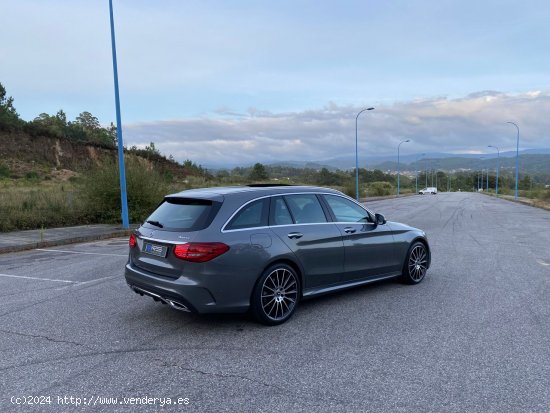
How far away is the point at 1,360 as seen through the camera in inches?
173

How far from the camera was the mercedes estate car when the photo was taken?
4.89 m

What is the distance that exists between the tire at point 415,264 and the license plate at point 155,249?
389 centimetres

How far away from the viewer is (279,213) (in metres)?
5.65

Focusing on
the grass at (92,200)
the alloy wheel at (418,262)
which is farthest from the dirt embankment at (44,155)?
the alloy wheel at (418,262)

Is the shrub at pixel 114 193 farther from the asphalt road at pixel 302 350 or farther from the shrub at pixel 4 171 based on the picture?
the shrub at pixel 4 171

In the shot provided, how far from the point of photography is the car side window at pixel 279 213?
555 centimetres

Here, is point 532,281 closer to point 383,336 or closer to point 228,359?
point 383,336

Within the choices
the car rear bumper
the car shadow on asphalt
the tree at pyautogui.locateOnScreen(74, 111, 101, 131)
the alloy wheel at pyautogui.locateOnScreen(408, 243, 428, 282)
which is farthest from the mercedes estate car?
the tree at pyautogui.locateOnScreen(74, 111, 101, 131)

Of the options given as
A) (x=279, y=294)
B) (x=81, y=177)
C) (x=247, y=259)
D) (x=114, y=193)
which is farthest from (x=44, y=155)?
(x=247, y=259)

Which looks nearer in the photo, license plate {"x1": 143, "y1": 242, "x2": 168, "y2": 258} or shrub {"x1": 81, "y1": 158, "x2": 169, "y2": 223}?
license plate {"x1": 143, "y1": 242, "x2": 168, "y2": 258}

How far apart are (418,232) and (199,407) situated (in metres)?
5.07

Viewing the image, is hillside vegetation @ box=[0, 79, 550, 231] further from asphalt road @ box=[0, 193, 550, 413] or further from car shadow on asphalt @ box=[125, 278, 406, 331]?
car shadow on asphalt @ box=[125, 278, 406, 331]

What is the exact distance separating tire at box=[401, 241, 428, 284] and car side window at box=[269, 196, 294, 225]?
8.31 feet

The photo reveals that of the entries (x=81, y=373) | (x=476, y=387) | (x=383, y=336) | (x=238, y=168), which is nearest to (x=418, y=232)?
(x=383, y=336)
